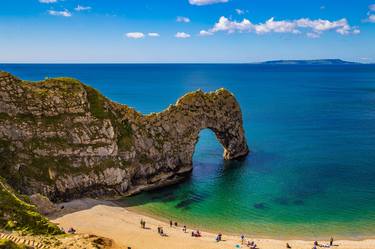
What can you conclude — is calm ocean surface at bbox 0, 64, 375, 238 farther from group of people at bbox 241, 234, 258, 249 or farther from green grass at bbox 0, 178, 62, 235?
green grass at bbox 0, 178, 62, 235

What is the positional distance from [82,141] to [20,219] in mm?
24995

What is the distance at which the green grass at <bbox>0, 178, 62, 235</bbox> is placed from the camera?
128ft

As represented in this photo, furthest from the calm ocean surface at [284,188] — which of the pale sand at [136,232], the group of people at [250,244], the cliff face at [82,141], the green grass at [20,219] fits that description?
the green grass at [20,219]

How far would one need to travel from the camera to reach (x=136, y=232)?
5122cm

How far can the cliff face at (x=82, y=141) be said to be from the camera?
5956 centimetres

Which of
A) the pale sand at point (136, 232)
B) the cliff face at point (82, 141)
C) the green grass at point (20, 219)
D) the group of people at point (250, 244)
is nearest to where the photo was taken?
the green grass at point (20, 219)

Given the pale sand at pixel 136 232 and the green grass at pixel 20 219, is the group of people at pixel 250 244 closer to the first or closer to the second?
the pale sand at pixel 136 232

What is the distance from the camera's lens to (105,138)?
6562 centimetres

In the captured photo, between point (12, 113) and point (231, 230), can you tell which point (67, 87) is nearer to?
point (12, 113)

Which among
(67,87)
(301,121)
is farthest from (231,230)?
(301,121)

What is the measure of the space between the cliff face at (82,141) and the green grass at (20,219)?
16.5m

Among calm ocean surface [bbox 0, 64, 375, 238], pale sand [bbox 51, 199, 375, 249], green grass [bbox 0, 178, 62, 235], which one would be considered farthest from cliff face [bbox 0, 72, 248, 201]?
green grass [bbox 0, 178, 62, 235]

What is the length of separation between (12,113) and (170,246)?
33.1 metres

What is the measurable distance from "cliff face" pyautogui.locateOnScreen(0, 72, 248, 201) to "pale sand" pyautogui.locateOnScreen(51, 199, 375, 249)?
21.3 ft
